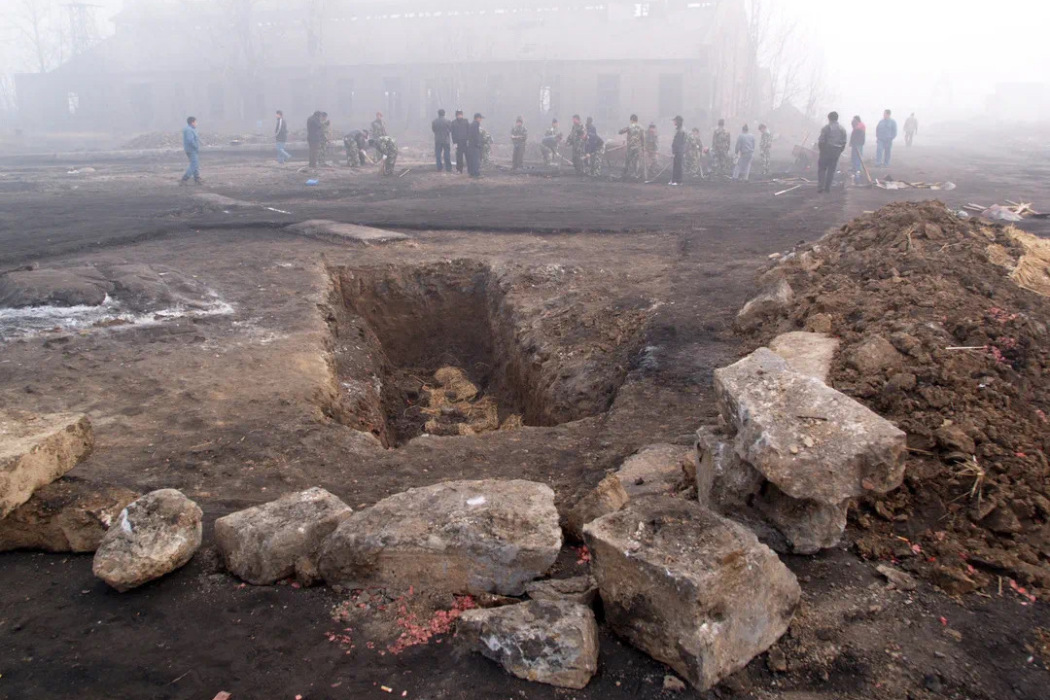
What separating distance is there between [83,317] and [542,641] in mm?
6549

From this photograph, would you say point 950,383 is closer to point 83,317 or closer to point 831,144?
point 83,317

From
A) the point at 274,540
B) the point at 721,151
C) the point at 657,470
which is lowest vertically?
the point at 657,470

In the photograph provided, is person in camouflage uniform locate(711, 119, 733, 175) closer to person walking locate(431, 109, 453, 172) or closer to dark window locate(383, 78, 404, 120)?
person walking locate(431, 109, 453, 172)

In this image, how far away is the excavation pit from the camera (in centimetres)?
676

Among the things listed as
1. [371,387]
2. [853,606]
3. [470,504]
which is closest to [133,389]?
[371,387]

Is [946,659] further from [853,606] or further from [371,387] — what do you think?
Result: [371,387]

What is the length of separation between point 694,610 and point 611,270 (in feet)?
22.1

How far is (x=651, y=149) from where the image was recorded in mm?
19516

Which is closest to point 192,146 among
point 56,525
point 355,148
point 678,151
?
point 355,148

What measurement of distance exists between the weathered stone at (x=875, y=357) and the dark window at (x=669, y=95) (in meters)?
30.1

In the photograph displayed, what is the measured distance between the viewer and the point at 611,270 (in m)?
9.05

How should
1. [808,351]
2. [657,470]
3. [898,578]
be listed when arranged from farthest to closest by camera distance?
[808,351], [657,470], [898,578]

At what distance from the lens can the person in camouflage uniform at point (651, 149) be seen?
19344 millimetres

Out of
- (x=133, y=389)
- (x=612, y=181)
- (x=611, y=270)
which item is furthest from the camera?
(x=612, y=181)
